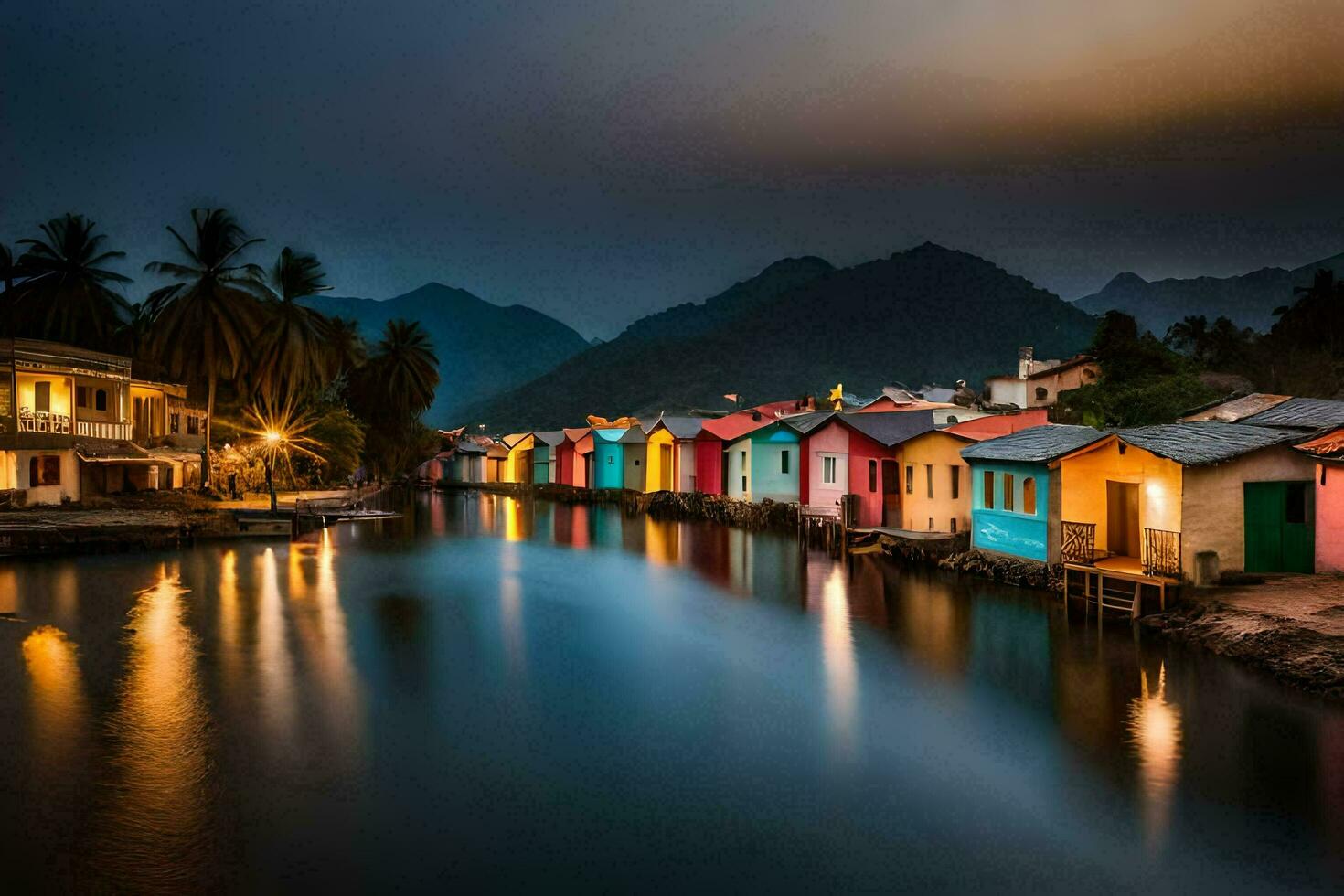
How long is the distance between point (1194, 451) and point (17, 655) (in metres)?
22.2

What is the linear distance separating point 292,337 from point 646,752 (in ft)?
129

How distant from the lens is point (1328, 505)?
1709cm

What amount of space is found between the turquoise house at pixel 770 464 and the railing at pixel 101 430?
87.3 ft

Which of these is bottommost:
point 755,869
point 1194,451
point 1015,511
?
point 755,869

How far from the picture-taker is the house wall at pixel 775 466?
129 feet

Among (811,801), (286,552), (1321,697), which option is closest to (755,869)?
(811,801)

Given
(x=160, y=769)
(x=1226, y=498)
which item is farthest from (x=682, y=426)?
(x=160, y=769)

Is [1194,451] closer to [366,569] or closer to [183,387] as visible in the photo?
[366,569]

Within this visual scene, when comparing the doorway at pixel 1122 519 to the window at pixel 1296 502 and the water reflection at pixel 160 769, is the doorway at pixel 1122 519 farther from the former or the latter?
the water reflection at pixel 160 769

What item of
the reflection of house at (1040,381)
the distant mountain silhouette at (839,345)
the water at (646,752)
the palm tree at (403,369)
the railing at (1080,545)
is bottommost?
the water at (646,752)

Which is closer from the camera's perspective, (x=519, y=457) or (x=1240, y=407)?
(x=1240, y=407)

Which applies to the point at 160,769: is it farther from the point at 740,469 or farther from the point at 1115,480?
the point at 740,469

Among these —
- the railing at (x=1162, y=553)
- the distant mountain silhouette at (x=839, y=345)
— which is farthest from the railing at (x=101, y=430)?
the distant mountain silhouette at (x=839, y=345)

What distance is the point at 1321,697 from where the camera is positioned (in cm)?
1252
